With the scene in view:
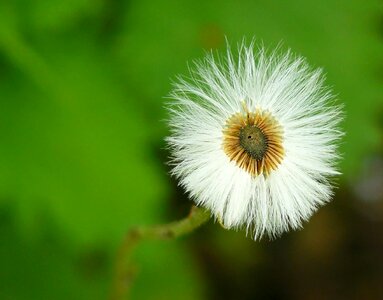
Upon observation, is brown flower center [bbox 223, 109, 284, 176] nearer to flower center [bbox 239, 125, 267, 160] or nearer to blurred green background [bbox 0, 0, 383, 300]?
flower center [bbox 239, 125, 267, 160]

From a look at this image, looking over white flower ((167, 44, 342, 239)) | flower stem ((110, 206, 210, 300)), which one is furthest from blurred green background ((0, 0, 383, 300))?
white flower ((167, 44, 342, 239))

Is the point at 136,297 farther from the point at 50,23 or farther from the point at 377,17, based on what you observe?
the point at 377,17

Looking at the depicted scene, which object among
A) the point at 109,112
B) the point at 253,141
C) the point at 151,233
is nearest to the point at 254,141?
the point at 253,141

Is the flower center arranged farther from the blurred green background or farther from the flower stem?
the blurred green background

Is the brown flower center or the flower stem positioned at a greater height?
the brown flower center

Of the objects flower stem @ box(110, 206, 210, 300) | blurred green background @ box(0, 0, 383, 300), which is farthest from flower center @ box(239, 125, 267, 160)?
blurred green background @ box(0, 0, 383, 300)

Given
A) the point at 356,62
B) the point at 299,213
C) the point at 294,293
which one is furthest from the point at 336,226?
the point at 299,213

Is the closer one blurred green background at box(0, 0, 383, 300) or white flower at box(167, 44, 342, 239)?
white flower at box(167, 44, 342, 239)

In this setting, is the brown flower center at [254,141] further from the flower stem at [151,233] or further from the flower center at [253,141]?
the flower stem at [151,233]
